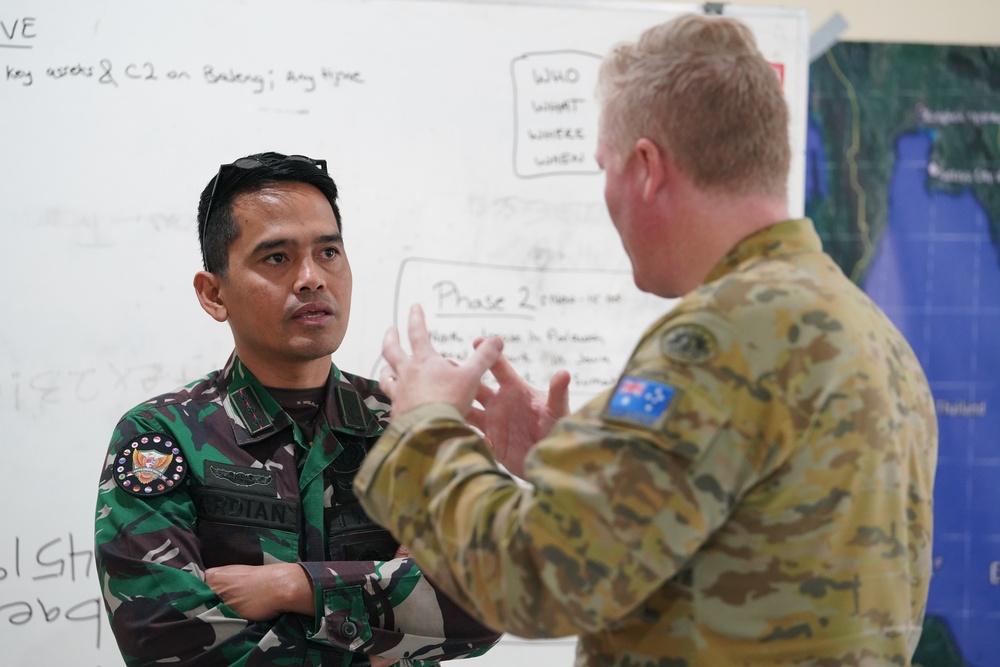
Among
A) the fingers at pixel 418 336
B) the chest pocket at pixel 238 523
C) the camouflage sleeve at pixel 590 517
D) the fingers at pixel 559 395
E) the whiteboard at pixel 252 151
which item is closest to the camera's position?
the camouflage sleeve at pixel 590 517

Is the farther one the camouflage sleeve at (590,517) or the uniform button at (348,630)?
the uniform button at (348,630)

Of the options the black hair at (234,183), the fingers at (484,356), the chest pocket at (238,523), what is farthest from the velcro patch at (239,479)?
the fingers at (484,356)

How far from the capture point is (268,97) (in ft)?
8.54

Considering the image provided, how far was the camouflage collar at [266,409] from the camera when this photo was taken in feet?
5.46

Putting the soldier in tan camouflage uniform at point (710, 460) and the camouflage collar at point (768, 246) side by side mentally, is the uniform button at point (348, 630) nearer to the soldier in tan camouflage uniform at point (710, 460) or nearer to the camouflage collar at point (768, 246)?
the soldier in tan camouflage uniform at point (710, 460)

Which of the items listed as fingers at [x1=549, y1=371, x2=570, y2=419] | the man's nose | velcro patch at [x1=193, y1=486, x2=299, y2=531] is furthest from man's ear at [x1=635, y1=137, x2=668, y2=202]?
velcro patch at [x1=193, y1=486, x2=299, y2=531]

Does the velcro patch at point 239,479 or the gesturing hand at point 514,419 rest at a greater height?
the gesturing hand at point 514,419

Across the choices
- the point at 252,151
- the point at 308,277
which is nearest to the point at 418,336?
the point at 308,277

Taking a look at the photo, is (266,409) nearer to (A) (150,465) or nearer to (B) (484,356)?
(A) (150,465)

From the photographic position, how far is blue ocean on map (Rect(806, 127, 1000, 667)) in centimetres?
333

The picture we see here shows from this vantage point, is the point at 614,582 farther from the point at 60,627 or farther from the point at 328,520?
the point at 60,627

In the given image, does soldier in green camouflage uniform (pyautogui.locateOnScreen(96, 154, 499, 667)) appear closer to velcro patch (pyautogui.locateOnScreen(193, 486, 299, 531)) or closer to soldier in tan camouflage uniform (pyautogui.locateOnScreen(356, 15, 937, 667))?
velcro patch (pyautogui.locateOnScreen(193, 486, 299, 531))

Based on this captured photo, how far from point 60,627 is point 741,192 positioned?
2.11 m

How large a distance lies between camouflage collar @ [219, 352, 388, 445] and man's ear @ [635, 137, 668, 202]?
813 millimetres
